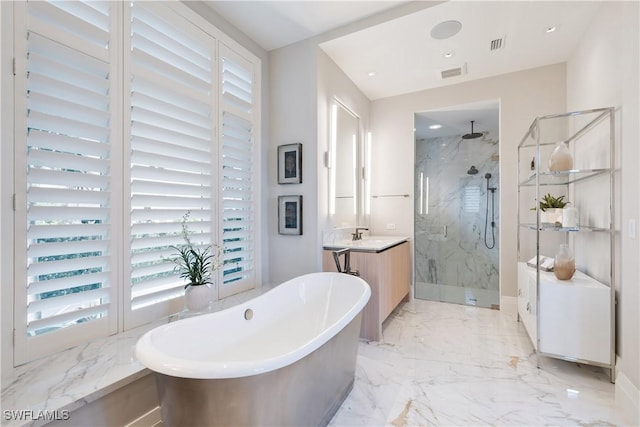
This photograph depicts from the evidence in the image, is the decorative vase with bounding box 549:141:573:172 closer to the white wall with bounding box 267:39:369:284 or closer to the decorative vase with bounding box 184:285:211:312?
the white wall with bounding box 267:39:369:284

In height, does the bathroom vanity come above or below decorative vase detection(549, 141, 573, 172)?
below

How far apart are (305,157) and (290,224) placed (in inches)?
26.2

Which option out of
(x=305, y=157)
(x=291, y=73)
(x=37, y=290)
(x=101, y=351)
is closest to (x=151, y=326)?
(x=101, y=351)

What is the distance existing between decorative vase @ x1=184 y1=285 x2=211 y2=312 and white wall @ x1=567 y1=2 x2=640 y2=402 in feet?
8.28

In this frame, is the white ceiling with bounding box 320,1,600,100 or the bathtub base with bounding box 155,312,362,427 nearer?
the bathtub base with bounding box 155,312,362,427

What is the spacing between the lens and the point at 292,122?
2.87 meters

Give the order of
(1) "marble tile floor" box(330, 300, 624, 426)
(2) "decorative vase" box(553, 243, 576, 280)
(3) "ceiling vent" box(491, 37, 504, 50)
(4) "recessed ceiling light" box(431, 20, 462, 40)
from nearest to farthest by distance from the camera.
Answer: (1) "marble tile floor" box(330, 300, 624, 426) → (2) "decorative vase" box(553, 243, 576, 280) → (4) "recessed ceiling light" box(431, 20, 462, 40) → (3) "ceiling vent" box(491, 37, 504, 50)

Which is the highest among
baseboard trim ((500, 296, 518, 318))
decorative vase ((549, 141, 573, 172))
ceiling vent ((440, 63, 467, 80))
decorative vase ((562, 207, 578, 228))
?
ceiling vent ((440, 63, 467, 80))

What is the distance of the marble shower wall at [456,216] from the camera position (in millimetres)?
4526

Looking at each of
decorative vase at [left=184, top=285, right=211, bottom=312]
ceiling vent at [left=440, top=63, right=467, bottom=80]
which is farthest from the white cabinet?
decorative vase at [left=184, top=285, right=211, bottom=312]

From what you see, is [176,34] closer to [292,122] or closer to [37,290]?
[292,122]

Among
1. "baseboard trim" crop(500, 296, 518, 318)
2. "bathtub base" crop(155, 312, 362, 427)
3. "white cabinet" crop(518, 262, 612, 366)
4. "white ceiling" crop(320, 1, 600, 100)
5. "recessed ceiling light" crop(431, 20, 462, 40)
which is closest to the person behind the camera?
"bathtub base" crop(155, 312, 362, 427)

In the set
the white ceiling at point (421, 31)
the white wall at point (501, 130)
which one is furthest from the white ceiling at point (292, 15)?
the white wall at point (501, 130)

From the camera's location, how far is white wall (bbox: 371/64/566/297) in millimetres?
3158
